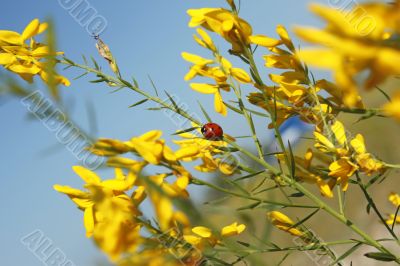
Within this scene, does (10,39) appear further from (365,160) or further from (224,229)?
(365,160)

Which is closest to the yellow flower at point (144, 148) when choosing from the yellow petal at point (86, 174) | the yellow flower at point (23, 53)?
the yellow petal at point (86, 174)

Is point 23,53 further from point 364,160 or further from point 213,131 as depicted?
point 364,160

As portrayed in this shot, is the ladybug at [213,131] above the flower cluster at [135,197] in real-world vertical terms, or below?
below

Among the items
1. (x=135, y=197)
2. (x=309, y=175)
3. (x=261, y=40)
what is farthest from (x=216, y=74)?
(x=135, y=197)

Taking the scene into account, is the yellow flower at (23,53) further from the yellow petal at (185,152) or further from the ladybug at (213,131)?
the yellow petal at (185,152)

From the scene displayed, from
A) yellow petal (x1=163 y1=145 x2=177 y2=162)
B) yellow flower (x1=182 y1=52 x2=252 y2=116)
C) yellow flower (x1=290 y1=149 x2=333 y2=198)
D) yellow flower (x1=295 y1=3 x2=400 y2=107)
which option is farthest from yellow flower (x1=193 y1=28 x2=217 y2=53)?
yellow flower (x1=295 y1=3 x2=400 y2=107)

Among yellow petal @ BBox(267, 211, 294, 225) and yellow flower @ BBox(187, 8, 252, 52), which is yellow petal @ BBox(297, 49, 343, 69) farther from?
yellow petal @ BBox(267, 211, 294, 225)
